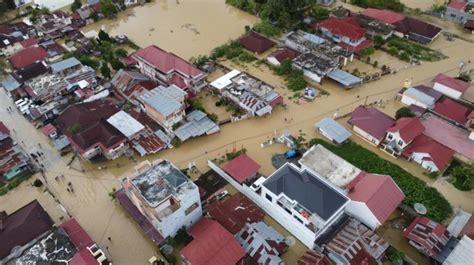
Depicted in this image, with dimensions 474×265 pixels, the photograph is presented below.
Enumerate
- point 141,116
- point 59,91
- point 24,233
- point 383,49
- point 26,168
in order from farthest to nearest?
point 383,49, point 59,91, point 141,116, point 26,168, point 24,233

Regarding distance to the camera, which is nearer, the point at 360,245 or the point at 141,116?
the point at 360,245

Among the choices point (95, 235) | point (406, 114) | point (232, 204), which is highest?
point (406, 114)

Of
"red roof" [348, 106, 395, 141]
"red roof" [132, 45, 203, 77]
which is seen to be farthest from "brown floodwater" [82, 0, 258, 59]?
"red roof" [348, 106, 395, 141]

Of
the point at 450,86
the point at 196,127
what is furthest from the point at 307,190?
the point at 450,86

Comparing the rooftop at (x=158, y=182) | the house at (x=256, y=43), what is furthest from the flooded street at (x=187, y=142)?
the rooftop at (x=158, y=182)

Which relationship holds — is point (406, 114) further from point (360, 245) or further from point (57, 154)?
point (57, 154)

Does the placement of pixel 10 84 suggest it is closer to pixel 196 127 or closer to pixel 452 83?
pixel 196 127

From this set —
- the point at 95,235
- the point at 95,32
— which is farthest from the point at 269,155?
the point at 95,32

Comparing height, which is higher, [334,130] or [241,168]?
[334,130]
